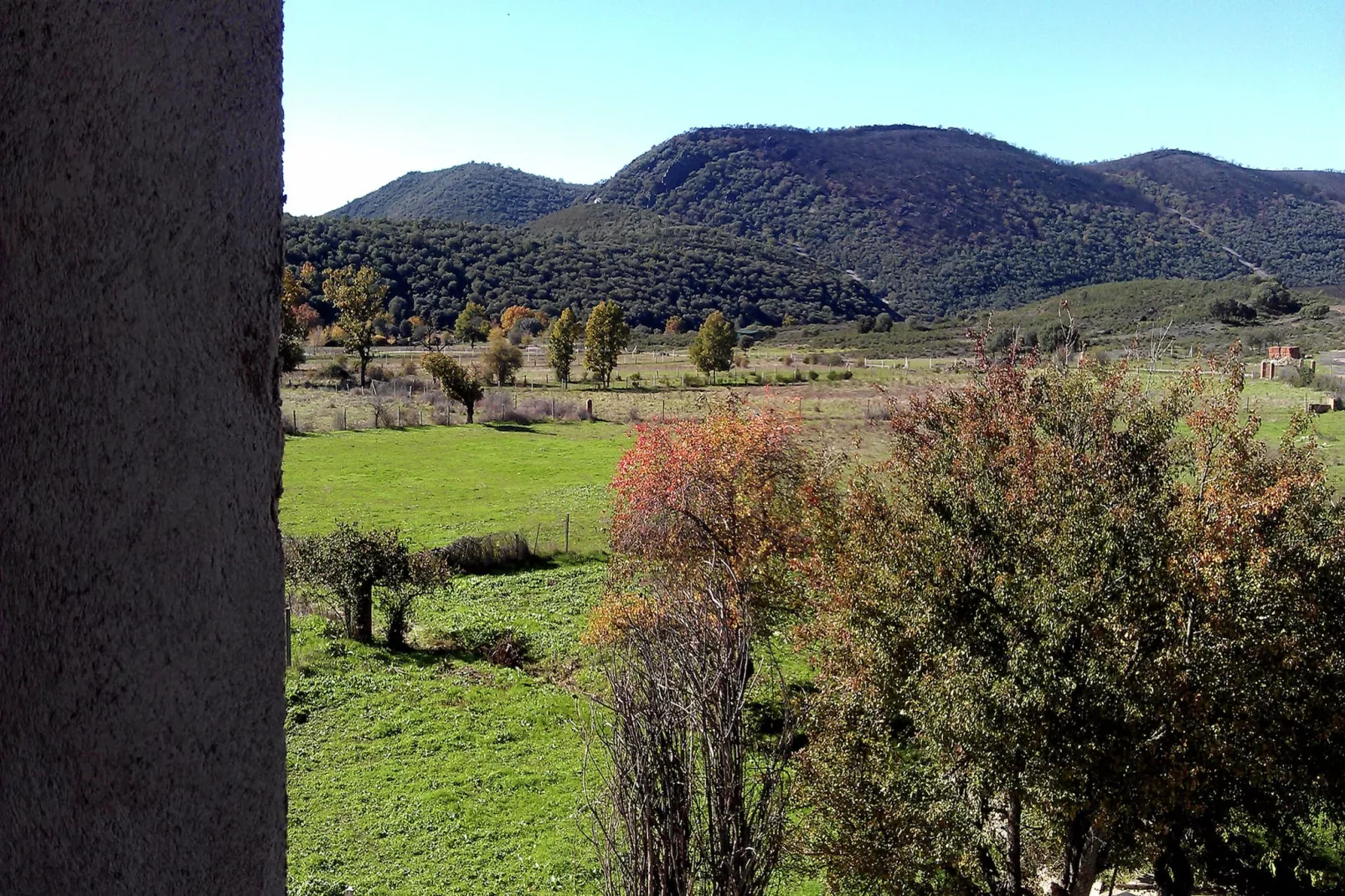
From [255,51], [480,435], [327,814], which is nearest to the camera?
[255,51]

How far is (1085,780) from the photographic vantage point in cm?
750

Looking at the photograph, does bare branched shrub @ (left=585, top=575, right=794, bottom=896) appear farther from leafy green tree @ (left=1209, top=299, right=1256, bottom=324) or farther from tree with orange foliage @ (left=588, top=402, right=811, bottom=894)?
leafy green tree @ (left=1209, top=299, right=1256, bottom=324)

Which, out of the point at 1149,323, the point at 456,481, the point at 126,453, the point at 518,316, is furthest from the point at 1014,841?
the point at 518,316

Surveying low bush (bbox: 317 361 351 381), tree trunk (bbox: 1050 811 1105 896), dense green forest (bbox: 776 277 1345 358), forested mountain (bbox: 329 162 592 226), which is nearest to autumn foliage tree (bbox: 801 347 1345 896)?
tree trunk (bbox: 1050 811 1105 896)

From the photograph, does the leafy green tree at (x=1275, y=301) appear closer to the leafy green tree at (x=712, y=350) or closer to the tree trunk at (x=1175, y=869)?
the leafy green tree at (x=712, y=350)

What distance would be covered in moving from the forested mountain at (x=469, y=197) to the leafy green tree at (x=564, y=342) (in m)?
101

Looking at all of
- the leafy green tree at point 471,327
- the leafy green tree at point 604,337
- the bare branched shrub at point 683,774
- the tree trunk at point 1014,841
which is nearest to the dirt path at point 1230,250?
the leafy green tree at point 604,337

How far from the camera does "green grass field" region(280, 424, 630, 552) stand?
1189 inches

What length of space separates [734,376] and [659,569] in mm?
52868

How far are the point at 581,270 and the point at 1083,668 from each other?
10634cm

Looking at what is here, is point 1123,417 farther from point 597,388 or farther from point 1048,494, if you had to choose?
point 597,388

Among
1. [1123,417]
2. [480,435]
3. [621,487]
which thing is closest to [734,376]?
[480,435]

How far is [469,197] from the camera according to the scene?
6885 inches

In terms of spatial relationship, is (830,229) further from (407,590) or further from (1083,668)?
(1083,668)
